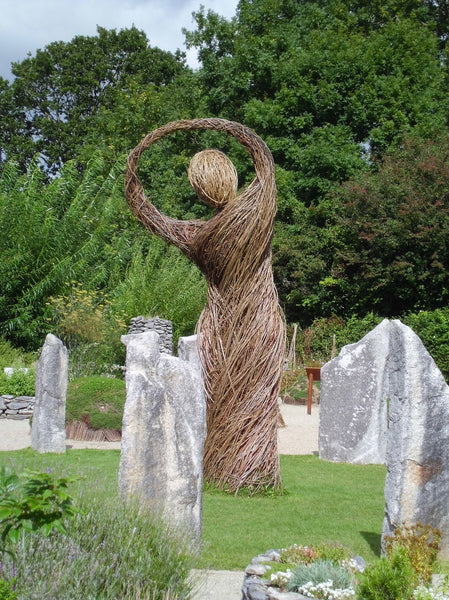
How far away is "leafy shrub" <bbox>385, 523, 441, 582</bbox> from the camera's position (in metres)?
4.86

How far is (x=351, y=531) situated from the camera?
6617 millimetres

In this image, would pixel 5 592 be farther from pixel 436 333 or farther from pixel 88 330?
pixel 436 333

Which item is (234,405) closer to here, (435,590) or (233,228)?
(233,228)

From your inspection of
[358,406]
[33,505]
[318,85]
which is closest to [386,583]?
[33,505]

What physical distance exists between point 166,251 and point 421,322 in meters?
9.70

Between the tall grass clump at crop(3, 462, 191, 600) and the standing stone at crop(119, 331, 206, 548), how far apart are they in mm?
776

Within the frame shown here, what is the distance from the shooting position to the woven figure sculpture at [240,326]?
7.84 metres

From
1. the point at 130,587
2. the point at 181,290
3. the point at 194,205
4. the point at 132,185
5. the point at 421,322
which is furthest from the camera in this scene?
the point at 194,205

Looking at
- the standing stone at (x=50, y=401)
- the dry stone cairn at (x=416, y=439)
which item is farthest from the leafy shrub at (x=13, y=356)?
the dry stone cairn at (x=416, y=439)

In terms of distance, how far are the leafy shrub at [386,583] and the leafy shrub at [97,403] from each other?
8171mm

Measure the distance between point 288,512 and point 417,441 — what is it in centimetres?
215

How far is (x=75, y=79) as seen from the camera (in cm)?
3472

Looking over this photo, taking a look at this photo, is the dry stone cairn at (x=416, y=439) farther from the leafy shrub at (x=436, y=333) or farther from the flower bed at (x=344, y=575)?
the leafy shrub at (x=436, y=333)

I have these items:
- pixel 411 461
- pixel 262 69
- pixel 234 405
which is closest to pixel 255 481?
pixel 234 405
